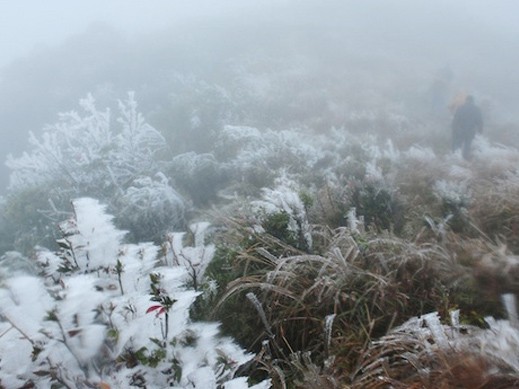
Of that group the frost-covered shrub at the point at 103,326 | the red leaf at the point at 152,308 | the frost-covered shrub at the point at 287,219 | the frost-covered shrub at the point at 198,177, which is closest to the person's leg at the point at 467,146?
Result: the frost-covered shrub at the point at 198,177

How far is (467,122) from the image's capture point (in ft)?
28.3

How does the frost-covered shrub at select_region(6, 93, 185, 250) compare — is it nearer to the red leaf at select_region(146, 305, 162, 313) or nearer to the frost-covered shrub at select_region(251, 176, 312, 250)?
the frost-covered shrub at select_region(251, 176, 312, 250)

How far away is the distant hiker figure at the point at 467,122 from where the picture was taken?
8.58m

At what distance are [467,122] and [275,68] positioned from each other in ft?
34.4

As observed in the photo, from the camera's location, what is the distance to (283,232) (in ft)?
10.6

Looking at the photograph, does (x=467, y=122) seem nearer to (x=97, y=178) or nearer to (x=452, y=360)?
(x=97, y=178)

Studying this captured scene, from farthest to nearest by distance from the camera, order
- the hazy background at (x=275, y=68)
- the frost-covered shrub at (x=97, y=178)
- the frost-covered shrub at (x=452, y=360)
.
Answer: the hazy background at (x=275, y=68) → the frost-covered shrub at (x=97, y=178) → the frost-covered shrub at (x=452, y=360)

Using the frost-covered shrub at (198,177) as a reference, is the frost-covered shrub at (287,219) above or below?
above

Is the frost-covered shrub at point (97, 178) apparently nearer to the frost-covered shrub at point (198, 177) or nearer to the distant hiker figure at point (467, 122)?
the frost-covered shrub at point (198, 177)

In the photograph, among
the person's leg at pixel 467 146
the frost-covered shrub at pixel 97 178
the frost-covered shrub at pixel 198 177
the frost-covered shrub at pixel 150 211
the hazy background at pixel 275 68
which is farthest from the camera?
the hazy background at pixel 275 68

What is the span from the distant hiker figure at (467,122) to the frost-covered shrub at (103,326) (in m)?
8.33

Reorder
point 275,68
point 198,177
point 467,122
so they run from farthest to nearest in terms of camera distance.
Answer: point 275,68 < point 467,122 < point 198,177

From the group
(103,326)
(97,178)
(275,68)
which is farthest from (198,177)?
(275,68)

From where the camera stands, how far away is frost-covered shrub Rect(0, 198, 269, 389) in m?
1.19
